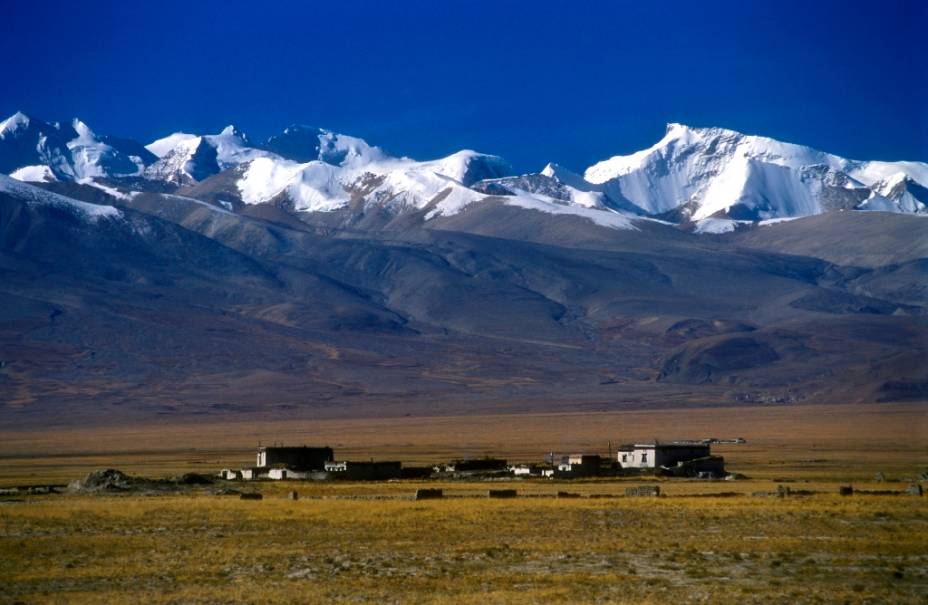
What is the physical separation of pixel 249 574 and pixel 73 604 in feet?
13.7

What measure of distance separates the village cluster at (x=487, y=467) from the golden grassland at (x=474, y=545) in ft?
13.0

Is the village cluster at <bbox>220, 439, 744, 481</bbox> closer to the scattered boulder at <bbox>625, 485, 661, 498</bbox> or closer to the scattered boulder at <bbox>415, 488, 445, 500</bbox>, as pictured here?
the scattered boulder at <bbox>625, 485, 661, 498</bbox>

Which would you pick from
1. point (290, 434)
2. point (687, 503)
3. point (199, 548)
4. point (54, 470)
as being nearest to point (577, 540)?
point (199, 548)

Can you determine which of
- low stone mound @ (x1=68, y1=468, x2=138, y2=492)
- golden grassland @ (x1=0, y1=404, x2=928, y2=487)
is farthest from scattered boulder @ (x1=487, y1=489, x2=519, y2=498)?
golden grassland @ (x1=0, y1=404, x2=928, y2=487)

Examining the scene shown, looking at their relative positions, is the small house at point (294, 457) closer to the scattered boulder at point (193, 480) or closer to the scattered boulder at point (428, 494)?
the scattered boulder at point (193, 480)

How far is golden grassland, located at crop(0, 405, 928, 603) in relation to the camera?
28641 millimetres

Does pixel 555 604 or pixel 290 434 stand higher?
pixel 290 434

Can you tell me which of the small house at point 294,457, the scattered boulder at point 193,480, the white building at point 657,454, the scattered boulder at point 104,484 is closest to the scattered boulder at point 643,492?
the scattered boulder at point 193,480

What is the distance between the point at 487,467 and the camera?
3091 inches

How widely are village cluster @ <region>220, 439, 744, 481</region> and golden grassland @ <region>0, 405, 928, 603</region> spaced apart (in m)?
3.98

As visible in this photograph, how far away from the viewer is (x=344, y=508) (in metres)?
47.1

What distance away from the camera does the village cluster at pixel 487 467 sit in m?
71.9

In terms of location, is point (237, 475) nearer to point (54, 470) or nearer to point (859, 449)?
point (54, 470)

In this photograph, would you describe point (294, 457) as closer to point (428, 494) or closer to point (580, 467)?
point (580, 467)
